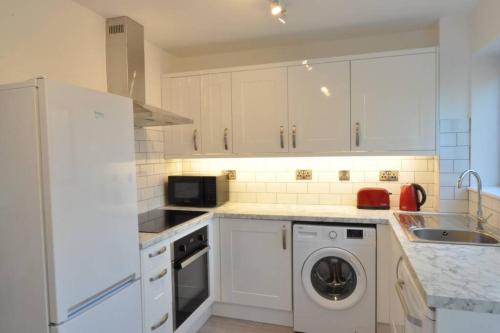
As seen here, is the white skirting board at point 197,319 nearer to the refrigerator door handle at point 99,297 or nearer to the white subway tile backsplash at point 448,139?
the refrigerator door handle at point 99,297

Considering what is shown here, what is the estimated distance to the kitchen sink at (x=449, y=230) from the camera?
179cm

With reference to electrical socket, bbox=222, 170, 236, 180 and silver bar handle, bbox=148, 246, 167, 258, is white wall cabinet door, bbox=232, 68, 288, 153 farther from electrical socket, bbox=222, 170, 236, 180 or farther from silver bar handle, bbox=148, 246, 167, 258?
silver bar handle, bbox=148, 246, 167, 258

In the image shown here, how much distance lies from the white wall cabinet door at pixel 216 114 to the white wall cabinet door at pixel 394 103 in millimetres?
1048

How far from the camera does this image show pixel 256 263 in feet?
8.16

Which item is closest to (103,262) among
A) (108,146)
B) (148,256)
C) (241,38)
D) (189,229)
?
(148,256)

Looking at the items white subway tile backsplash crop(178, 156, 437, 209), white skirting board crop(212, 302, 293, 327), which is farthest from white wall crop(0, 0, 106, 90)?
white skirting board crop(212, 302, 293, 327)

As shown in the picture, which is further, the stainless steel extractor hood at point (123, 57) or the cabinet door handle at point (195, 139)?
the cabinet door handle at point (195, 139)

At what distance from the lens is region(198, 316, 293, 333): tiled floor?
247 centimetres

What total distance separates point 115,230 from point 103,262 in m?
0.16

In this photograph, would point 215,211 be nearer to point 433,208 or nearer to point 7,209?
point 7,209

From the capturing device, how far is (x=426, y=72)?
2.34m

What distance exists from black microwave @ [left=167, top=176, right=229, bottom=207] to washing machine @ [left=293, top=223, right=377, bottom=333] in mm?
769

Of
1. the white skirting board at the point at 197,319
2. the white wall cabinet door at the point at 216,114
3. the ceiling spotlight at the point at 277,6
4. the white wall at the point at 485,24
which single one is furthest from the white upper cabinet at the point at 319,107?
the white skirting board at the point at 197,319

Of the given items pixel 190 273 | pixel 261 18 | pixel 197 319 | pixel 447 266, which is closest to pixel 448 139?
pixel 447 266
